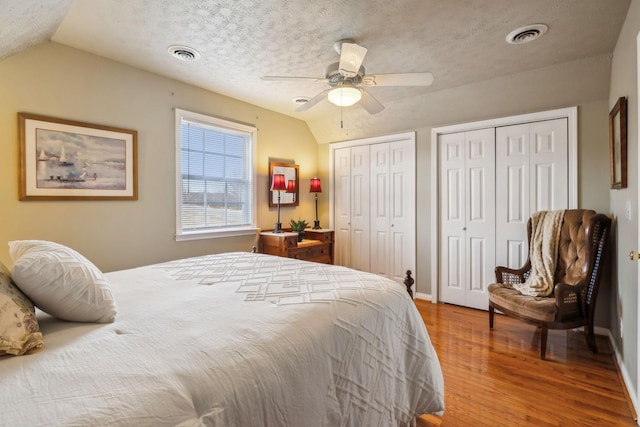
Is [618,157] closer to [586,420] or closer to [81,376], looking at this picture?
[586,420]

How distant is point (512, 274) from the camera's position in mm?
3248

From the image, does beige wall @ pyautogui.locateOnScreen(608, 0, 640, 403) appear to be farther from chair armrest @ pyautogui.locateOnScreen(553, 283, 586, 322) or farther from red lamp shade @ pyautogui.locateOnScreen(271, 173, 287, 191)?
red lamp shade @ pyautogui.locateOnScreen(271, 173, 287, 191)

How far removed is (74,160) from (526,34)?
3.75 m

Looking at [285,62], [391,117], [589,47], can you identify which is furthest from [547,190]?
[285,62]

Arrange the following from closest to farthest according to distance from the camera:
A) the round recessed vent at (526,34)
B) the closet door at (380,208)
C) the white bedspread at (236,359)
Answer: the white bedspread at (236,359), the round recessed vent at (526,34), the closet door at (380,208)

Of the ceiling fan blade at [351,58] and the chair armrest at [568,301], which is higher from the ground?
the ceiling fan blade at [351,58]

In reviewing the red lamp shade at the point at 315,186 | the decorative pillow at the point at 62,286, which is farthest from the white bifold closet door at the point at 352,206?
the decorative pillow at the point at 62,286

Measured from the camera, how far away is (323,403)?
1153mm

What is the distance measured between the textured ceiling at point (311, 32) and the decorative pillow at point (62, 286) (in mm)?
1446

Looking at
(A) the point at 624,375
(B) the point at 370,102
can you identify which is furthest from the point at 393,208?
(A) the point at 624,375

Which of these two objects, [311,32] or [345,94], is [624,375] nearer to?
[345,94]

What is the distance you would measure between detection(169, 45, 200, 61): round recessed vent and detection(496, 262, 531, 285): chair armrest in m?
3.57

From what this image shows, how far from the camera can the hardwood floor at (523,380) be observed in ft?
6.11

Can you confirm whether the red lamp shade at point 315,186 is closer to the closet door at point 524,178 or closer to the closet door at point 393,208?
the closet door at point 393,208
